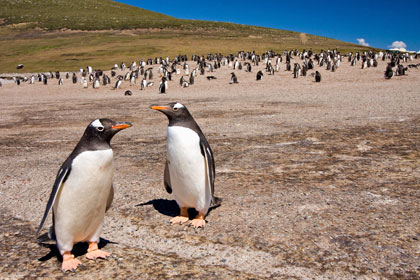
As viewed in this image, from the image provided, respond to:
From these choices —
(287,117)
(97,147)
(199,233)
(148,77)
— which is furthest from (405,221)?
(148,77)

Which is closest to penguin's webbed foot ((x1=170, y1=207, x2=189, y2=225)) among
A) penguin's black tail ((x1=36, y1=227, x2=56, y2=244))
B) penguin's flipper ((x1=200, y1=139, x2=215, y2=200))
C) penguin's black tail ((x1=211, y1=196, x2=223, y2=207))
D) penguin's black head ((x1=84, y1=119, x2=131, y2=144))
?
penguin's black tail ((x1=211, y1=196, x2=223, y2=207))

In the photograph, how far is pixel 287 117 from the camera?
12.9 m

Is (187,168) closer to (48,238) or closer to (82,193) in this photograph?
(82,193)

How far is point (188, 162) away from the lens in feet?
15.3

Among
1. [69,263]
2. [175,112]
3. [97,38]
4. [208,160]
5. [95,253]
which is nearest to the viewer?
[69,263]

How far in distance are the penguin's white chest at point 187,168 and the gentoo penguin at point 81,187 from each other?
1.03 m

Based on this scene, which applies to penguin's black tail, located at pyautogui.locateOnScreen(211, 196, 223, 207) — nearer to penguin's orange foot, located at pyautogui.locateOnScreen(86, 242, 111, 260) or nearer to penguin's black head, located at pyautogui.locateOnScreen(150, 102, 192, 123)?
penguin's black head, located at pyautogui.locateOnScreen(150, 102, 192, 123)

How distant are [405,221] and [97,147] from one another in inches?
145

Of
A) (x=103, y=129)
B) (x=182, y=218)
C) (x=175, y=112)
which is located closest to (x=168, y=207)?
(x=182, y=218)

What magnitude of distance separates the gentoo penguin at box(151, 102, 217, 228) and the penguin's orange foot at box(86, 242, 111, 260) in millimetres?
1165

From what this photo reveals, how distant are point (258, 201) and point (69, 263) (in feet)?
8.90

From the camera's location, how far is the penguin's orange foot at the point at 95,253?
3842 mm

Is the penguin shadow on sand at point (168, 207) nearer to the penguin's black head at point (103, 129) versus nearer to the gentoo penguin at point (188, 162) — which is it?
the gentoo penguin at point (188, 162)

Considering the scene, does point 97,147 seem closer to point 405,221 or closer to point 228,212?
point 228,212
